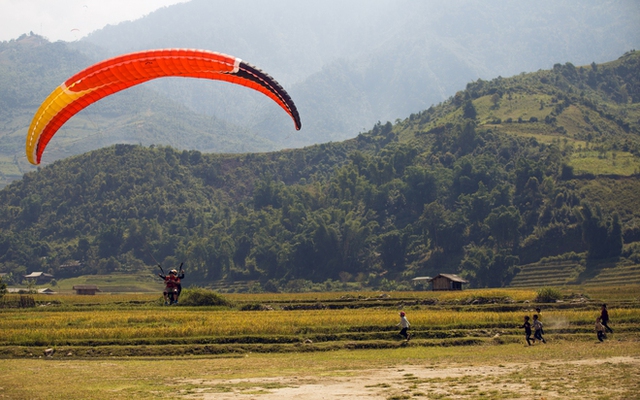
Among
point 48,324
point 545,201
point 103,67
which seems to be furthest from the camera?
point 545,201

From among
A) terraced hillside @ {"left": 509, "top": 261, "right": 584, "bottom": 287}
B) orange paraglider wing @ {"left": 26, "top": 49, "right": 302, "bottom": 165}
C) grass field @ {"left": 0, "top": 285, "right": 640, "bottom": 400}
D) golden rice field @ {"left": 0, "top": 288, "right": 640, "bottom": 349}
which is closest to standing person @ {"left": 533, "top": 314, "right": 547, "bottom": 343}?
grass field @ {"left": 0, "top": 285, "right": 640, "bottom": 400}

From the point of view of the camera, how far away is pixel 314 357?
33.0 m

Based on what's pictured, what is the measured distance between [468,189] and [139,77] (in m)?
128

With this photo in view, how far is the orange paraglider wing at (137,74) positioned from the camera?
112 feet

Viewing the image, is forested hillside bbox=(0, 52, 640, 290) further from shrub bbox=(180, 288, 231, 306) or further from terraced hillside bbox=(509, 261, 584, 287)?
shrub bbox=(180, 288, 231, 306)

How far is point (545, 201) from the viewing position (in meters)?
140

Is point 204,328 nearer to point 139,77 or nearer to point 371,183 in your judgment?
point 139,77

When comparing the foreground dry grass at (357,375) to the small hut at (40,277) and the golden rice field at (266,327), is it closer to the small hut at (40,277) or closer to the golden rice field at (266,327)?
the golden rice field at (266,327)

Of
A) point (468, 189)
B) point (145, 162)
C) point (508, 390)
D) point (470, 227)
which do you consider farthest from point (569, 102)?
point (508, 390)

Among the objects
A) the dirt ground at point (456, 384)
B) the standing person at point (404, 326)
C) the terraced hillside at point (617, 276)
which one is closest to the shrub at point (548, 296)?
the standing person at point (404, 326)

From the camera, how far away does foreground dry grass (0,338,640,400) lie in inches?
903

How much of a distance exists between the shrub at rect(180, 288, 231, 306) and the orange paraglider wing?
25.8m

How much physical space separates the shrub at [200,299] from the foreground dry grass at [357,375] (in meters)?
26.0

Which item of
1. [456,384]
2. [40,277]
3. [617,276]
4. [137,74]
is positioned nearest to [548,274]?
[617,276]
